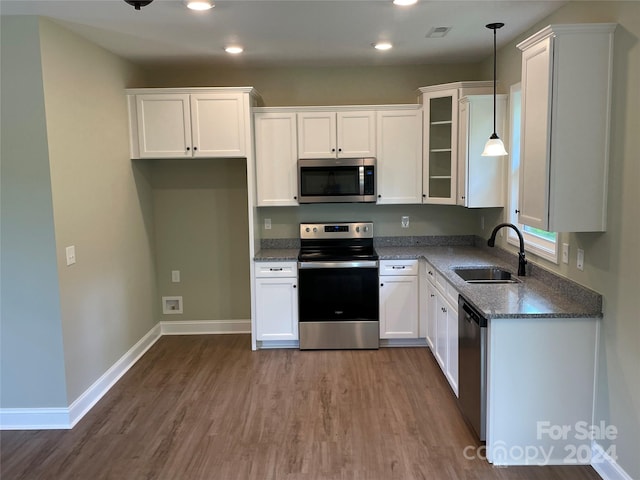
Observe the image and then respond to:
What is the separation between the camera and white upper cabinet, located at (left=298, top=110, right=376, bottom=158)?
176 inches

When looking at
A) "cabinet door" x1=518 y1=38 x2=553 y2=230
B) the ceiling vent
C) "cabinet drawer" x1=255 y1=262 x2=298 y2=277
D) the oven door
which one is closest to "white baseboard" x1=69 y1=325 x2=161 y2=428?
"cabinet drawer" x1=255 y1=262 x2=298 y2=277

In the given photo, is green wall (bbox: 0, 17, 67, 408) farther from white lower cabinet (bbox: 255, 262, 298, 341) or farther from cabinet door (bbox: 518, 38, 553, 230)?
cabinet door (bbox: 518, 38, 553, 230)

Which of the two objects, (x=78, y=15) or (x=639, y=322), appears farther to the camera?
(x=78, y=15)

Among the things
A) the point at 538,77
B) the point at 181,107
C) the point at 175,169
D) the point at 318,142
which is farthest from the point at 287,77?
the point at 538,77

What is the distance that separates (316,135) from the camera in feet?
14.8

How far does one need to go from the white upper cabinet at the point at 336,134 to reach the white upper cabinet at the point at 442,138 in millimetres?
514

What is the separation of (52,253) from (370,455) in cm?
232

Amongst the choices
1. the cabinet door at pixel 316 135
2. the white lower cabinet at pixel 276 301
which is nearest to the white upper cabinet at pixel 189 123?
the cabinet door at pixel 316 135

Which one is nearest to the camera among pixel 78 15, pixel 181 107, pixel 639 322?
pixel 639 322

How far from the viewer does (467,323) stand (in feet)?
9.48

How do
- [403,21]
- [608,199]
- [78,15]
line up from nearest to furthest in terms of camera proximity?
1. [608,199]
2. [78,15]
3. [403,21]

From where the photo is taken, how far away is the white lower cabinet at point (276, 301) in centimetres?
438

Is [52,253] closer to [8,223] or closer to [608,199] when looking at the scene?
[8,223]

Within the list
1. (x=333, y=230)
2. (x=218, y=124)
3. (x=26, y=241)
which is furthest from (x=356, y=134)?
(x=26, y=241)
